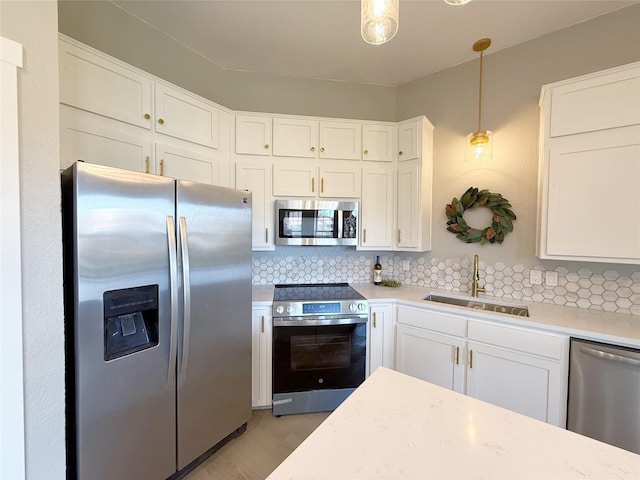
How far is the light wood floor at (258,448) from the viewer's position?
1622mm

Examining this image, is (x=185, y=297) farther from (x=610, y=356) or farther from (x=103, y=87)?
(x=610, y=356)

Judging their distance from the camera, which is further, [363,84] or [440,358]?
[363,84]

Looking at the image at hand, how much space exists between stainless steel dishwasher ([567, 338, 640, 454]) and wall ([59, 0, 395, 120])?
8.33 ft

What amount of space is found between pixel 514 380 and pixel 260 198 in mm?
2288

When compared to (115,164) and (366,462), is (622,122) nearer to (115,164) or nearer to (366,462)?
(366,462)

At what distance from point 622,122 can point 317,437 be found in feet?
7.54

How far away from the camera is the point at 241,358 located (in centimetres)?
183

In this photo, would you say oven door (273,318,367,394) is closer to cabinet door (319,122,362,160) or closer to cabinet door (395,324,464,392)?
cabinet door (395,324,464,392)

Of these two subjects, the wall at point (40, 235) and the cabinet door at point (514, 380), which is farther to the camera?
the cabinet door at point (514, 380)

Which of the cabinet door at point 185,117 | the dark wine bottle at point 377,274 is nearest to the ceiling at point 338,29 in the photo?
the cabinet door at point 185,117

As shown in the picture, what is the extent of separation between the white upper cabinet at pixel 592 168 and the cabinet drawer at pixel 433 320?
2.44ft

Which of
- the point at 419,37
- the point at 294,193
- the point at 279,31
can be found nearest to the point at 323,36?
the point at 279,31

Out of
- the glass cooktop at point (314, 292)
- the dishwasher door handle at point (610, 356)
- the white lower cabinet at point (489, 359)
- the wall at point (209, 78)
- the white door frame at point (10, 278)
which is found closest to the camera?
the white door frame at point (10, 278)

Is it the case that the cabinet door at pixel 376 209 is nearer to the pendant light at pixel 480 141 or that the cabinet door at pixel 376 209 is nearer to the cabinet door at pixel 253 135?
the pendant light at pixel 480 141
